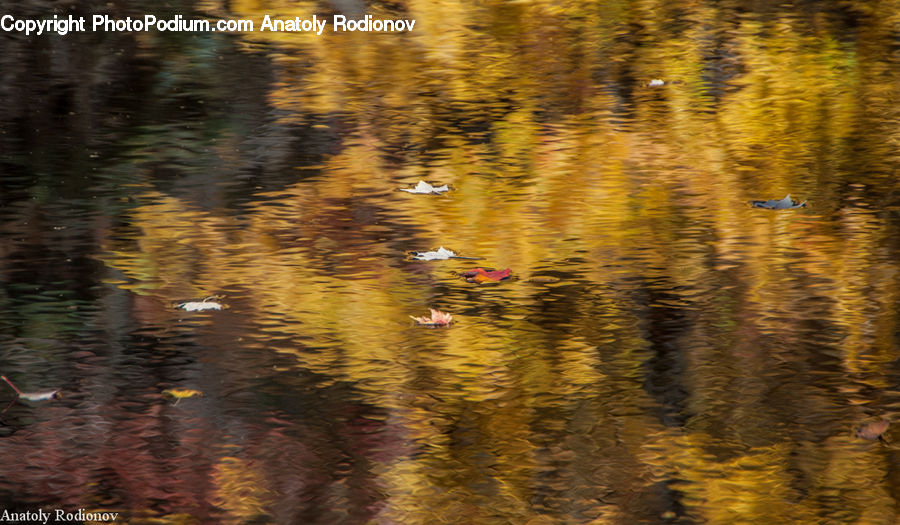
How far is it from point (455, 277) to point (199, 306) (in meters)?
0.84

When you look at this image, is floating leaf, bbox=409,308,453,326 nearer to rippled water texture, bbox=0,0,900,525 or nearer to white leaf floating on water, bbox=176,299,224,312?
rippled water texture, bbox=0,0,900,525

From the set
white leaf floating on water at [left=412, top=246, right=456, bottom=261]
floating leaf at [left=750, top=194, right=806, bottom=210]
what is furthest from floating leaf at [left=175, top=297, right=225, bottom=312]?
floating leaf at [left=750, top=194, right=806, bottom=210]

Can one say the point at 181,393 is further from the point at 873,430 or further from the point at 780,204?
the point at 780,204

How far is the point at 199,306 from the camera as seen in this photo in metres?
3.42

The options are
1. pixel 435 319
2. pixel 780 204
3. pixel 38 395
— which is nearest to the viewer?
pixel 38 395

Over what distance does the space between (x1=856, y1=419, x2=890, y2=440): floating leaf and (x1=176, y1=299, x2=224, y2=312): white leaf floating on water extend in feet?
6.24

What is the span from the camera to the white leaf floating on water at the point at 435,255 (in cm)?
380

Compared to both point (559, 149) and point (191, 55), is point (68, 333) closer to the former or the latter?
point (559, 149)

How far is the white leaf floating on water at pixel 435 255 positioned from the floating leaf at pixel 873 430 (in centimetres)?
154

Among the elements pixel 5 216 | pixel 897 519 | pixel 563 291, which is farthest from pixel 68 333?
pixel 897 519

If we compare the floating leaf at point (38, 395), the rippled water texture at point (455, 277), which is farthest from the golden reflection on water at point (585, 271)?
the floating leaf at point (38, 395)

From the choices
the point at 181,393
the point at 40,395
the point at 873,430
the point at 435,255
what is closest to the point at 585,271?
the point at 435,255

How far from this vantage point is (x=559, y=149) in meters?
4.80

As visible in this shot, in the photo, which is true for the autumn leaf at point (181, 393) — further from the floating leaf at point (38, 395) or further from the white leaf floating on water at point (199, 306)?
the white leaf floating on water at point (199, 306)
